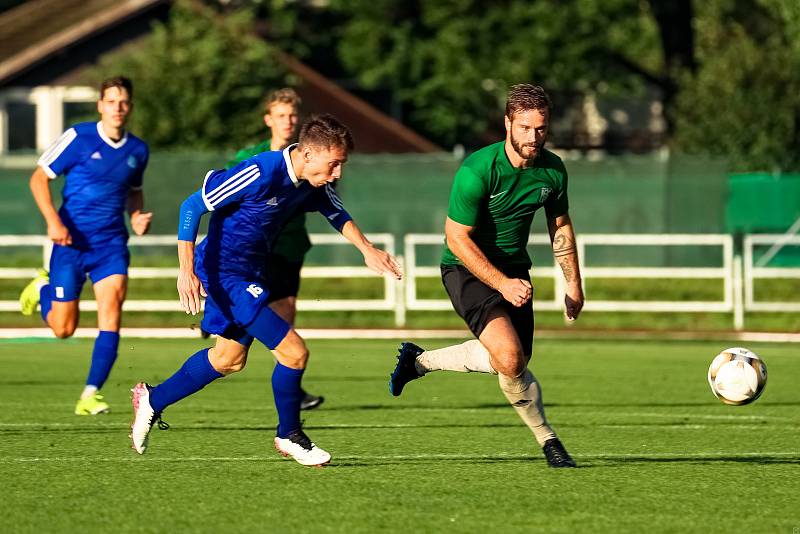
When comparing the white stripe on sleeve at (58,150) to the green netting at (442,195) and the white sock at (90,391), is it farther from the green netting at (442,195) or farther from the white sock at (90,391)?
the green netting at (442,195)

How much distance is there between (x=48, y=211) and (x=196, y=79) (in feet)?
67.9

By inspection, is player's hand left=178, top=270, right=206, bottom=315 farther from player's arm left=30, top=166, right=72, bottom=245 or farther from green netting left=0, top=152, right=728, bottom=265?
green netting left=0, top=152, right=728, bottom=265

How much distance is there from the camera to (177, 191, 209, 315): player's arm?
8.34m

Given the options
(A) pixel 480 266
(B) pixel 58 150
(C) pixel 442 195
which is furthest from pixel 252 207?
(C) pixel 442 195

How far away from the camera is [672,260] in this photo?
2617 cm

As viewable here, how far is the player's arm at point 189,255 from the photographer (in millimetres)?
8344

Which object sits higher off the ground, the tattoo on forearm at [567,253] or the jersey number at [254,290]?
the tattoo on forearm at [567,253]

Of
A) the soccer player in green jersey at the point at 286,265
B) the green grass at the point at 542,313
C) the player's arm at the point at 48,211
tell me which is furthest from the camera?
the green grass at the point at 542,313

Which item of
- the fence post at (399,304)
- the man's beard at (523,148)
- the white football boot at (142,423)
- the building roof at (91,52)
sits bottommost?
the fence post at (399,304)

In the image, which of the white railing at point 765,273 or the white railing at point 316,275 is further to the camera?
the white railing at point 316,275

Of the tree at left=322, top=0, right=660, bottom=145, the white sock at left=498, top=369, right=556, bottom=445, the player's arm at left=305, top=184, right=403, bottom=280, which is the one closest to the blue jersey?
the player's arm at left=305, top=184, right=403, bottom=280

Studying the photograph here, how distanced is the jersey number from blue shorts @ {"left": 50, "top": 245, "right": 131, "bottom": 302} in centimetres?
307

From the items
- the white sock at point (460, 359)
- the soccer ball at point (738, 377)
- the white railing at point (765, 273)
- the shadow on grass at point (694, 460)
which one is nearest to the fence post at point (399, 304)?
the white railing at point (765, 273)

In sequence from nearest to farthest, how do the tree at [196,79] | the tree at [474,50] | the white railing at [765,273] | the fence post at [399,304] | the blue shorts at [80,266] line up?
the blue shorts at [80,266] < the white railing at [765,273] < the fence post at [399,304] < the tree at [196,79] < the tree at [474,50]
